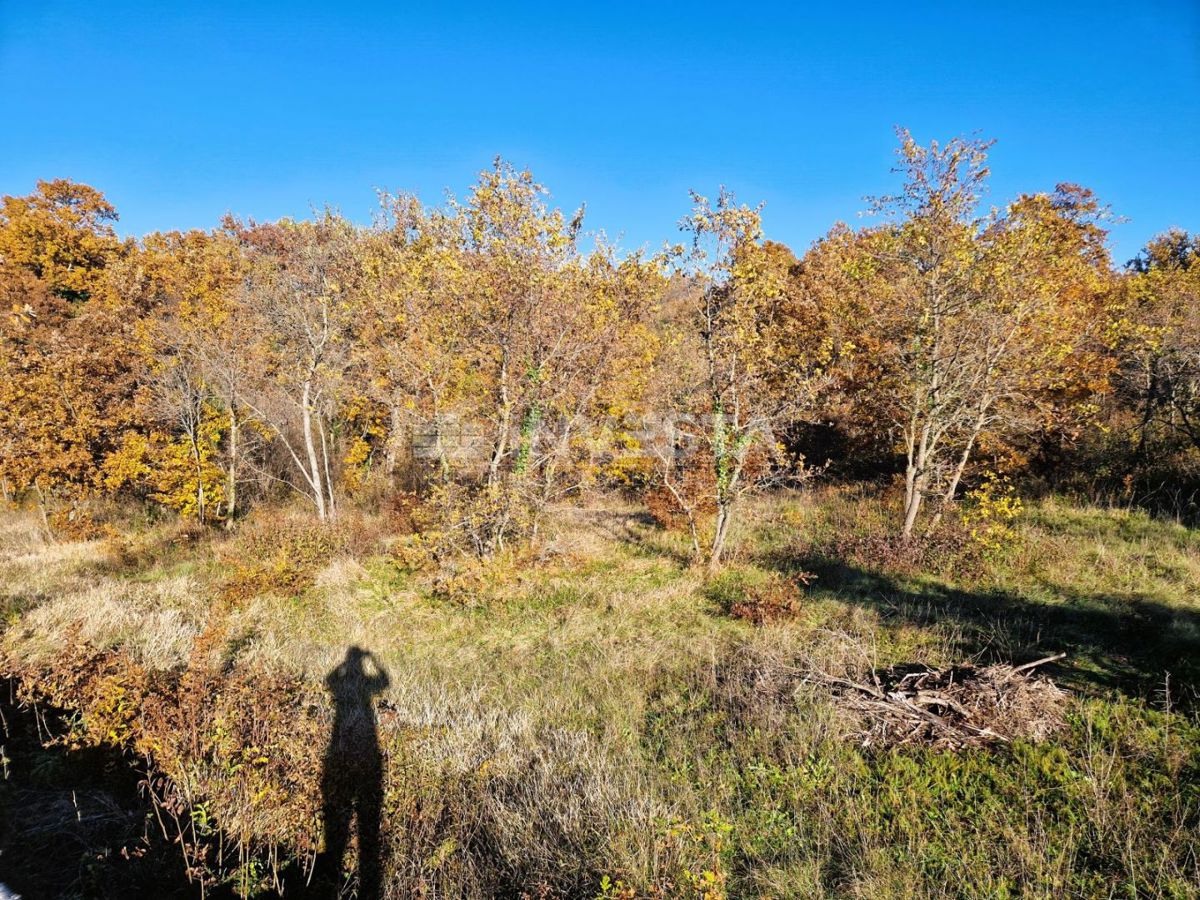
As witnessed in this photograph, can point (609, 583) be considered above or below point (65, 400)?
below

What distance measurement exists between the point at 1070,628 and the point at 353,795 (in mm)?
10669

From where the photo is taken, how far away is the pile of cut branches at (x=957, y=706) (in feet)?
18.8

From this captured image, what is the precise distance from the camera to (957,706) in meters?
5.98

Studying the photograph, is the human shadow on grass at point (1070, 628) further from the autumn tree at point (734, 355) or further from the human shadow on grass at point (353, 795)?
the human shadow on grass at point (353, 795)

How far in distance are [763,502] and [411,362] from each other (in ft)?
40.4

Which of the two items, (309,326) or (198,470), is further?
(198,470)

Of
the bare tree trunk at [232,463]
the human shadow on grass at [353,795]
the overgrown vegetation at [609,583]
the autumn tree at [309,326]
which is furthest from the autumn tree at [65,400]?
the human shadow on grass at [353,795]

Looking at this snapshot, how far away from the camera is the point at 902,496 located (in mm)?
16328

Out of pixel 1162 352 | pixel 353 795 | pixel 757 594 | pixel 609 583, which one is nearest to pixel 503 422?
pixel 609 583

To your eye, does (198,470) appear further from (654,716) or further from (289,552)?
(654,716)

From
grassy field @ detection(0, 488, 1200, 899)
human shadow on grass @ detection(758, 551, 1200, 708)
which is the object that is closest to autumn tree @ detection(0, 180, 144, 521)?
grassy field @ detection(0, 488, 1200, 899)

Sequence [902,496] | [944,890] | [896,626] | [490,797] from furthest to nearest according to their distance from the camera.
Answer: [902,496] → [896,626] → [490,797] → [944,890]

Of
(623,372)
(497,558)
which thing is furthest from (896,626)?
(623,372)

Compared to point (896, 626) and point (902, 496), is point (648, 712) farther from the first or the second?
point (902, 496)
